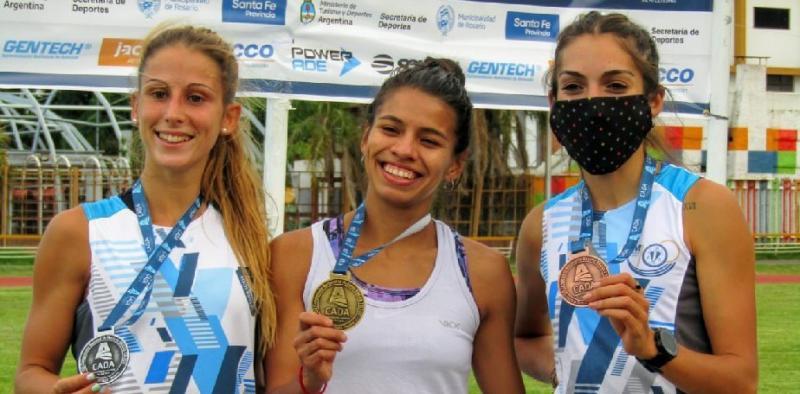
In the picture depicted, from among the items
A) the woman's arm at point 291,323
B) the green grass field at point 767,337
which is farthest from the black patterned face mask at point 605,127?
the green grass field at point 767,337

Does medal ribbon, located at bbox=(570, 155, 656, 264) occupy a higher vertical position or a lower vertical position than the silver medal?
higher

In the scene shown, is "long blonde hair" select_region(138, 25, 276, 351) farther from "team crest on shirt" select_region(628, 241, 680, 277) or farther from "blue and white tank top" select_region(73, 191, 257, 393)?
"team crest on shirt" select_region(628, 241, 680, 277)

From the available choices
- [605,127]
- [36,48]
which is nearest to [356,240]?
[605,127]

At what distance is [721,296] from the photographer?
10.5ft

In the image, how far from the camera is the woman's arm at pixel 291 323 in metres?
3.20

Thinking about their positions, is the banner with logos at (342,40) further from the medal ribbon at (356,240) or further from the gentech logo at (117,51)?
the medal ribbon at (356,240)

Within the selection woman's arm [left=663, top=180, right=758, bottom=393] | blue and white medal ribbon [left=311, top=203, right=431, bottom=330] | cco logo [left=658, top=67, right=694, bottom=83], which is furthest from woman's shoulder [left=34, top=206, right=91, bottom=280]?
cco logo [left=658, top=67, right=694, bottom=83]

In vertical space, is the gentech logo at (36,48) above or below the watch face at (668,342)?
above

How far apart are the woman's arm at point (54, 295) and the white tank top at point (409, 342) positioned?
2.21 feet

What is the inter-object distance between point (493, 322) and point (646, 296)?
54 cm

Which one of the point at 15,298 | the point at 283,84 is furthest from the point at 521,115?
the point at 283,84

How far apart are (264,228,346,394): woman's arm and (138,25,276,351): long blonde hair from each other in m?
0.03

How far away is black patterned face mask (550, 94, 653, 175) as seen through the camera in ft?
11.1

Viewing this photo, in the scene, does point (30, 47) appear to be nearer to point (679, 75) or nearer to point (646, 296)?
point (679, 75)
